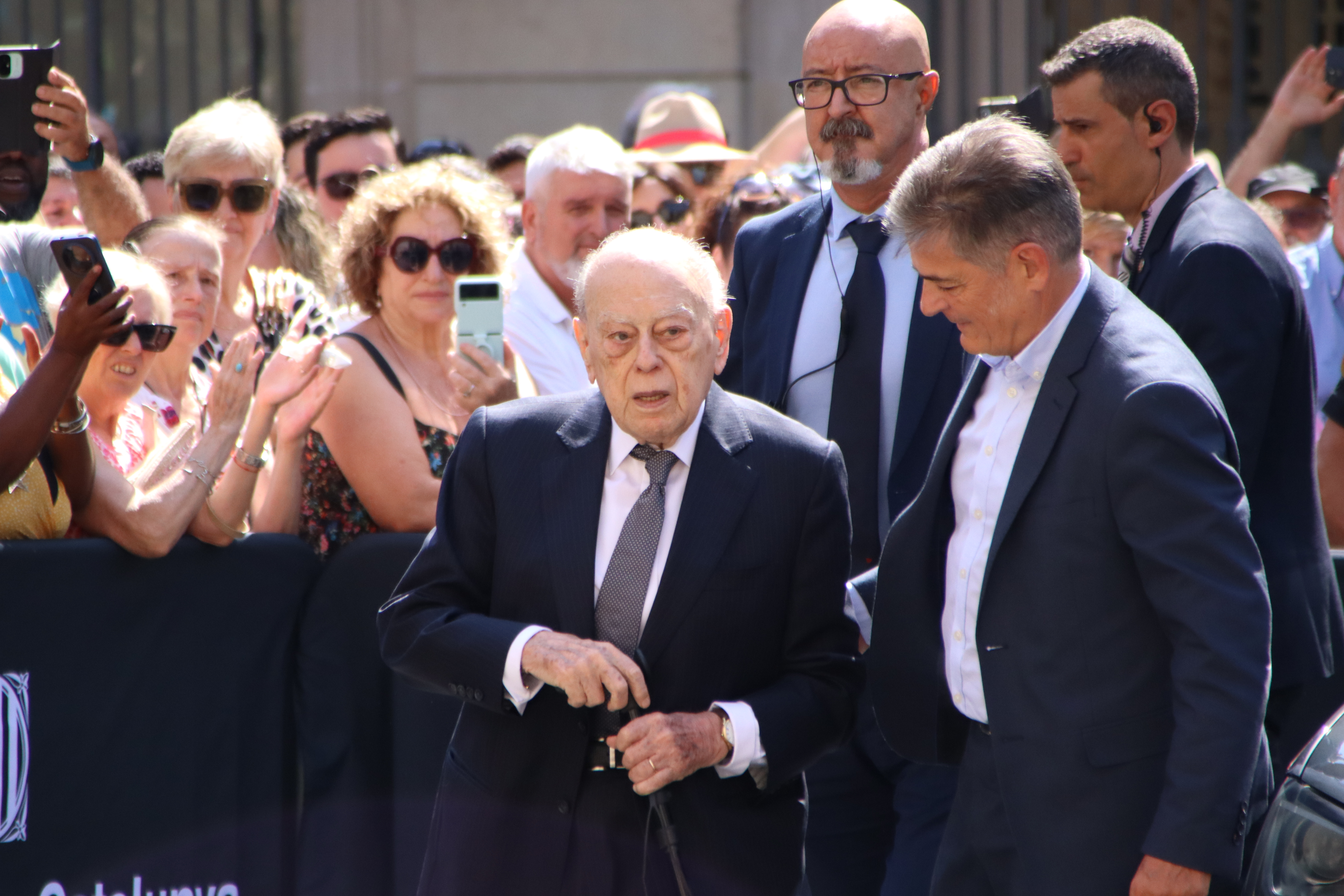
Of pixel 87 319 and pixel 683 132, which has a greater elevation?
pixel 683 132

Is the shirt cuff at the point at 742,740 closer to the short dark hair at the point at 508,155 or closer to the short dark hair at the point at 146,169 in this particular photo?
the short dark hair at the point at 146,169

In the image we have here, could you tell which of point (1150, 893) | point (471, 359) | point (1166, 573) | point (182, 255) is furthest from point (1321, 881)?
point (182, 255)

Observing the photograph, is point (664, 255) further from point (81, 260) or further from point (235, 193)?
point (235, 193)

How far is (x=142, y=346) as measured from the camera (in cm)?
366

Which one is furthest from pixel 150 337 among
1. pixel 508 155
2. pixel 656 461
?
pixel 508 155

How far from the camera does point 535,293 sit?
482cm

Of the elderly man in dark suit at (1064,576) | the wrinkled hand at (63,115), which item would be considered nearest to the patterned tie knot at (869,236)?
the elderly man in dark suit at (1064,576)

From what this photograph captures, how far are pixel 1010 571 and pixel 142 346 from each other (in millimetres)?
2270

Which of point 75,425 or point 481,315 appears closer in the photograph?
point 75,425

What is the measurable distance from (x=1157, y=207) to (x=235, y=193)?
2946mm

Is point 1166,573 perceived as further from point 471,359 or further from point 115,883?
point 115,883

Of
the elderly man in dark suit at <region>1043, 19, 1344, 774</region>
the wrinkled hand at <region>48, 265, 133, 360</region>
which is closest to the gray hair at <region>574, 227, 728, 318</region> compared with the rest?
the elderly man in dark suit at <region>1043, 19, 1344, 774</region>

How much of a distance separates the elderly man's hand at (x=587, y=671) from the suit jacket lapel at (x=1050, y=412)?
616 mm

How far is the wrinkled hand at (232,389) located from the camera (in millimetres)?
3727
